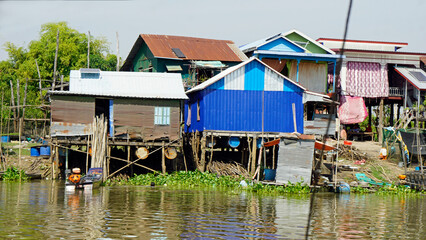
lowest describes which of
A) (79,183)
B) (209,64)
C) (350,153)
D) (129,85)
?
(79,183)

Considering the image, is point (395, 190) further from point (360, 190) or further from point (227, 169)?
point (227, 169)

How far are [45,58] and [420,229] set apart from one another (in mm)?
44105

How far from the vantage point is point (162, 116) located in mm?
29109

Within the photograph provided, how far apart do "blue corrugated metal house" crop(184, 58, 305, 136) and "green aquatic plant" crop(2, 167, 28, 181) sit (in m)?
9.33

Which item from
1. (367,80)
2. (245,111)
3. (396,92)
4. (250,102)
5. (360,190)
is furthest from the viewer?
(396,92)

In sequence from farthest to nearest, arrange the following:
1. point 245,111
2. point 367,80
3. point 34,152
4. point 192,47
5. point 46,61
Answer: point 46,61, point 192,47, point 367,80, point 34,152, point 245,111

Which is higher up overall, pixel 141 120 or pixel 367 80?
pixel 367 80

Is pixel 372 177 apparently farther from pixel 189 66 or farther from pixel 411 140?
pixel 189 66

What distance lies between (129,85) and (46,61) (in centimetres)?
2693

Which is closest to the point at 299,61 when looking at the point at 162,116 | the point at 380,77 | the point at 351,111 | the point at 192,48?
the point at 351,111

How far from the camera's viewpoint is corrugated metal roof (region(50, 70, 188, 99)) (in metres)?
28.6

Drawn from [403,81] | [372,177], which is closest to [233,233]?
[372,177]

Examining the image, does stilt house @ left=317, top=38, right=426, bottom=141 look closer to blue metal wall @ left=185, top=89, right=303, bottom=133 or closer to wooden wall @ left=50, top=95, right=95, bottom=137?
blue metal wall @ left=185, top=89, right=303, bottom=133

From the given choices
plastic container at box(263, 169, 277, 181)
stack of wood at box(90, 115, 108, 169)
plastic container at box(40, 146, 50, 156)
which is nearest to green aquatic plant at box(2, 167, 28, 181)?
plastic container at box(40, 146, 50, 156)
